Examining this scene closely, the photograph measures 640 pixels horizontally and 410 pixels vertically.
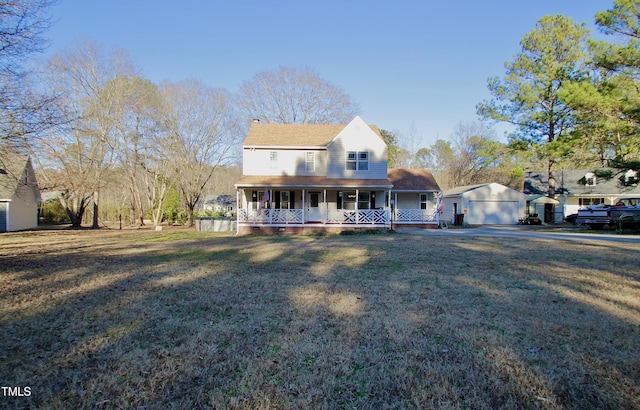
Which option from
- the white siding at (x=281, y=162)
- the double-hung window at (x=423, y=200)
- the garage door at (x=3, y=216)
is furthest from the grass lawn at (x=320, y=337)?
the garage door at (x=3, y=216)

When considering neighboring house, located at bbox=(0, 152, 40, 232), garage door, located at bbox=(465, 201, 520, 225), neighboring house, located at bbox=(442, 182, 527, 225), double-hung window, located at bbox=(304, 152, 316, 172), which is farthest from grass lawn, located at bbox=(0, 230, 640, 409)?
garage door, located at bbox=(465, 201, 520, 225)

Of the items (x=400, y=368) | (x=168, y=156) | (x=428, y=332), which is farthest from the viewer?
(x=168, y=156)

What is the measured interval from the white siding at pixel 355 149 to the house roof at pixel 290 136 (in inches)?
36.6

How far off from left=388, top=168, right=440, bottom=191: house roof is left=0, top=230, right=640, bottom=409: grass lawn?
16098 mm

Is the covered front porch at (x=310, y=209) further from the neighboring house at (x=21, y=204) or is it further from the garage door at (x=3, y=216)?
→ the garage door at (x=3, y=216)

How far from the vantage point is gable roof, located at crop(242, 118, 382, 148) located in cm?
2255

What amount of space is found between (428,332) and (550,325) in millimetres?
1812

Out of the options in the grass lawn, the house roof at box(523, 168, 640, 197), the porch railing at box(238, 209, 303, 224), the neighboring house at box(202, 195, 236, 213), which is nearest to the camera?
the grass lawn

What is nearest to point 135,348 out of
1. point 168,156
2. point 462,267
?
point 462,267

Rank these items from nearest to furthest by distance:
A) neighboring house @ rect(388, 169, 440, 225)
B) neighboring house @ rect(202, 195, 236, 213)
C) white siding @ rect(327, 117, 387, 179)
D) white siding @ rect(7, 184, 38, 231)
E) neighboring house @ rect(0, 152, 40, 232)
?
white siding @ rect(327, 117, 387, 179)
neighboring house @ rect(0, 152, 40, 232)
white siding @ rect(7, 184, 38, 231)
neighboring house @ rect(388, 169, 440, 225)
neighboring house @ rect(202, 195, 236, 213)

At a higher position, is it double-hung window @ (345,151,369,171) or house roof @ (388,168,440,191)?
double-hung window @ (345,151,369,171)

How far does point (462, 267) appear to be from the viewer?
9.36 meters

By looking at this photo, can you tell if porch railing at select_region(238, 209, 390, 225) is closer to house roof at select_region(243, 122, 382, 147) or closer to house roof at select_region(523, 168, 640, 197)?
house roof at select_region(243, 122, 382, 147)

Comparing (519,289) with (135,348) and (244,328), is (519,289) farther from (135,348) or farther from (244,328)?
(135,348)
